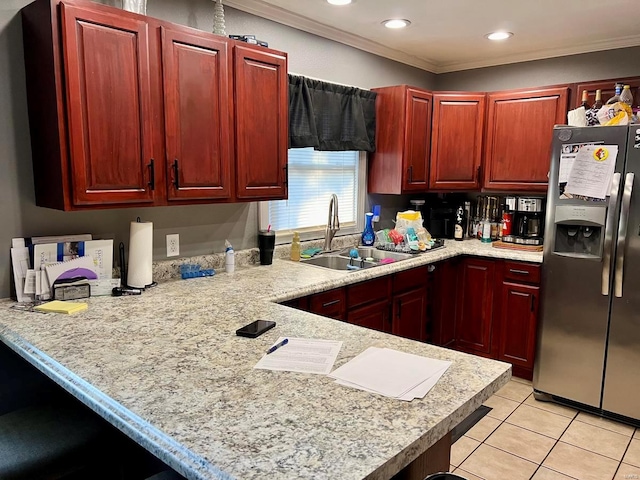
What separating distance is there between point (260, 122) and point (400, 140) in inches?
57.1

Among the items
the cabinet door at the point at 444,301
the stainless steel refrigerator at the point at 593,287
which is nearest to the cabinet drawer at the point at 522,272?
the stainless steel refrigerator at the point at 593,287

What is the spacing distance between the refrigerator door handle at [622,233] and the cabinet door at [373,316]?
132 cm

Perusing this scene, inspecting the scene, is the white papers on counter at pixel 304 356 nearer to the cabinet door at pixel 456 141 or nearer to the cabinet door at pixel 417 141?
the cabinet door at pixel 417 141

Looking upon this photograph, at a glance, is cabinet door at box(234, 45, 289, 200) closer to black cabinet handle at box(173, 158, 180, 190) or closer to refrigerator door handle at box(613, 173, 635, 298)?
black cabinet handle at box(173, 158, 180, 190)

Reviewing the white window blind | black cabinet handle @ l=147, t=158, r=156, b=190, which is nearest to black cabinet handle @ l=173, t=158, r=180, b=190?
black cabinet handle @ l=147, t=158, r=156, b=190

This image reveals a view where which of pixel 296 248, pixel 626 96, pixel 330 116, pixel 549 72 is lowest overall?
pixel 296 248

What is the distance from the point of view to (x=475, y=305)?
3.58 meters

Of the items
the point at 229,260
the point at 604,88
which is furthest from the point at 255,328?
the point at 604,88

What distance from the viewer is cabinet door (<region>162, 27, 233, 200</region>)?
2117 mm

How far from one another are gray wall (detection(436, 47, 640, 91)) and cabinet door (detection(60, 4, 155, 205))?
3.18 metres

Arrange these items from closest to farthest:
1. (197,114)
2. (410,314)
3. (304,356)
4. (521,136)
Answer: (304,356) → (197,114) → (410,314) → (521,136)

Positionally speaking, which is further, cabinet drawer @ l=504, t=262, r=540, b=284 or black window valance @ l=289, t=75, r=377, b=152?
cabinet drawer @ l=504, t=262, r=540, b=284

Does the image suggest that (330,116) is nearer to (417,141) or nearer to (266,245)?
(417,141)

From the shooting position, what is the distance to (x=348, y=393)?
122cm
